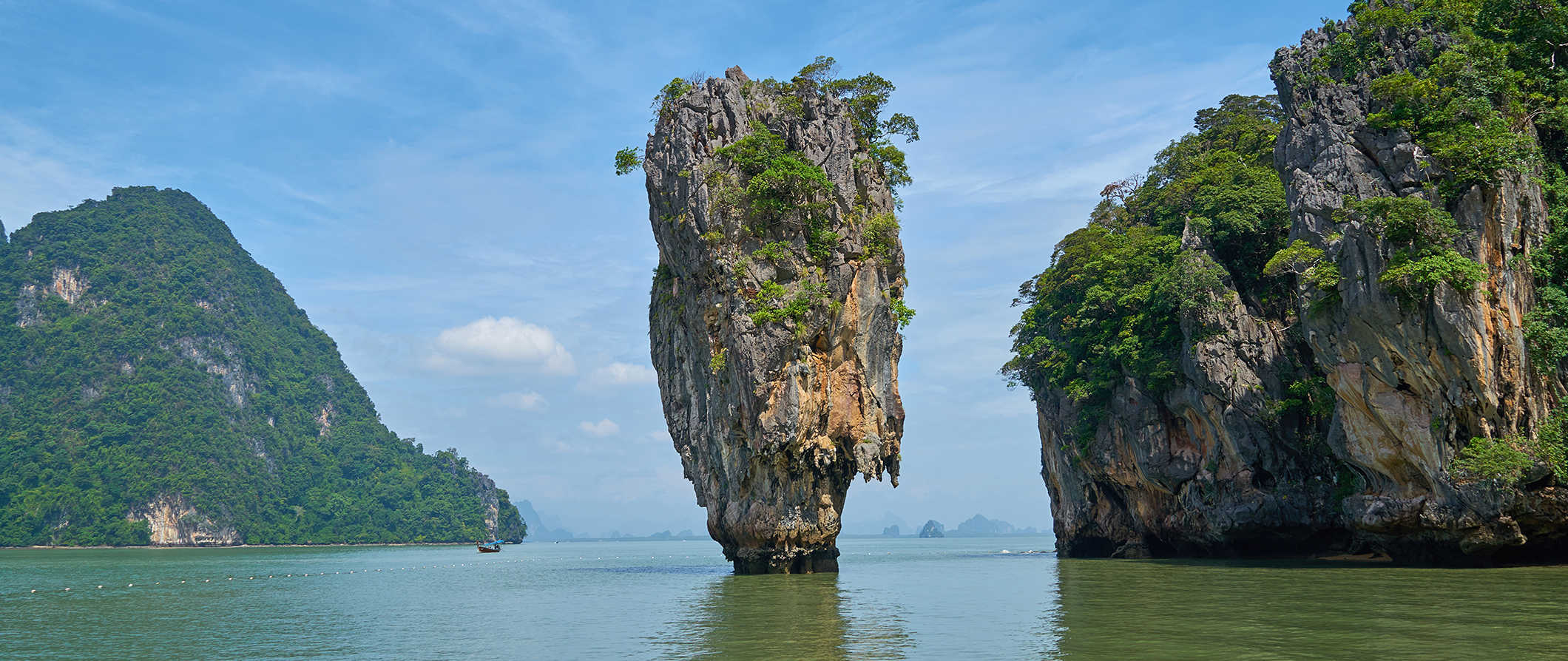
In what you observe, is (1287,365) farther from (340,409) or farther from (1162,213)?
(340,409)

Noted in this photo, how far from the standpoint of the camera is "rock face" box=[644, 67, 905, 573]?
1268 inches

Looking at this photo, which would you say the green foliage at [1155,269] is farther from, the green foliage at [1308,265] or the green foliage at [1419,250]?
the green foliage at [1419,250]

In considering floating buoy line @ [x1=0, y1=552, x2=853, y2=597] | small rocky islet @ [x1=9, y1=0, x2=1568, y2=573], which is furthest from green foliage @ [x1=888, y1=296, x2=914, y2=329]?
floating buoy line @ [x1=0, y1=552, x2=853, y2=597]

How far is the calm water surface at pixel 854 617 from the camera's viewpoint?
15297 mm

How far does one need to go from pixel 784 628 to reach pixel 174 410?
125232mm

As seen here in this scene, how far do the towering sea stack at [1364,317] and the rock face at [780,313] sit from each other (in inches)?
432

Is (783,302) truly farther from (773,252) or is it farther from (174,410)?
(174,410)

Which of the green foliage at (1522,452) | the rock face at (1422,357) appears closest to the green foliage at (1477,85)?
the rock face at (1422,357)

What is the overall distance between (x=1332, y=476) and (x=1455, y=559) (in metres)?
6.22

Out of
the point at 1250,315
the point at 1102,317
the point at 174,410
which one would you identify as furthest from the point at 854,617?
the point at 174,410

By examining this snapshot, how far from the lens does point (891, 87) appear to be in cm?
3834

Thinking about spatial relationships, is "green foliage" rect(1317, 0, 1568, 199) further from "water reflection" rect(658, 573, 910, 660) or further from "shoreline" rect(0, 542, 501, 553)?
"shoreline" rect(0, 542, 501, 553)

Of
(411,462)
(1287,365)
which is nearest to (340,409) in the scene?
(411,462)

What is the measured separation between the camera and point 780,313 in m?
31.7
